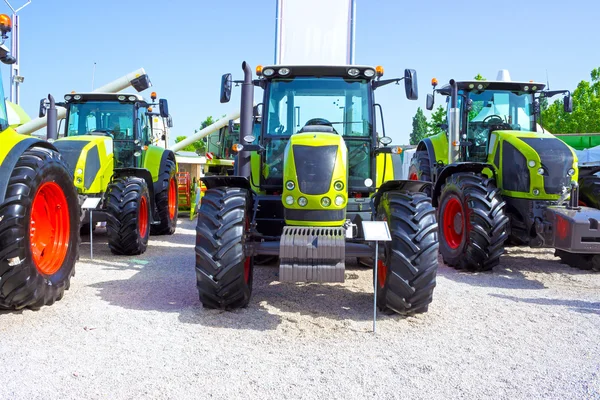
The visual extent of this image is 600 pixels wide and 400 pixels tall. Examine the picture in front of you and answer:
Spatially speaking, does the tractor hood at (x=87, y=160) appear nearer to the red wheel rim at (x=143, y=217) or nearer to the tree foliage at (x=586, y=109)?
the red wheel rim at (x=143, y=217)

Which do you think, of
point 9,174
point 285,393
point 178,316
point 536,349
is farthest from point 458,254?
point 9,174

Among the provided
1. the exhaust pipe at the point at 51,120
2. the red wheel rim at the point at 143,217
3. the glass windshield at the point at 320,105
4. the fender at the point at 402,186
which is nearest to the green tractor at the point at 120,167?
the red wheel rim at the point at 143,217

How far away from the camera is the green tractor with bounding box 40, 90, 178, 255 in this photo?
7.92m

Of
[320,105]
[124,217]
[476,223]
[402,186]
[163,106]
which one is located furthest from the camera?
[163,106]

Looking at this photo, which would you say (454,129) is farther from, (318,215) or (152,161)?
(152,161)

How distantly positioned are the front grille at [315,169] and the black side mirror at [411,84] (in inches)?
50.2

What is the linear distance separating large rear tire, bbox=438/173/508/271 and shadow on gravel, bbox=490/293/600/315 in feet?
3.20

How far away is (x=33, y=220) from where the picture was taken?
5.05 m

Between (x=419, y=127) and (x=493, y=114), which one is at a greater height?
(x=419, y=127)

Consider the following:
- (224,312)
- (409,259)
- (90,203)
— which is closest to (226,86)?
(224,312)

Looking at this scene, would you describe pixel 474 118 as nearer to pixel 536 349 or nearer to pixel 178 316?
pixel 536 349

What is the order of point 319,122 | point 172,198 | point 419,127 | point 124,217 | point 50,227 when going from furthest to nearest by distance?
1. point 419,127
2. point 172,198
3. point 124,217
4. point 319,122
5. point 50,227

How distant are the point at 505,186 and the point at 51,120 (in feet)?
22.2

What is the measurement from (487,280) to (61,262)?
15.5ft
